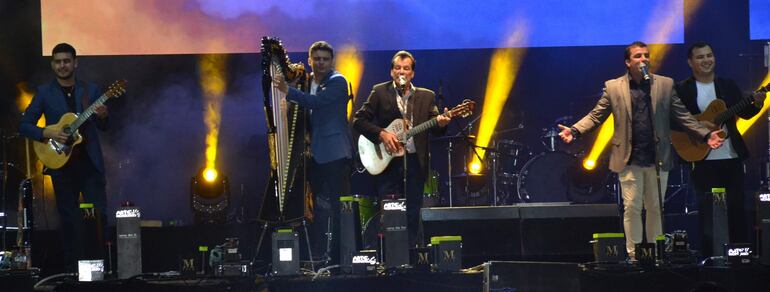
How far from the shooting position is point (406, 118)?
27.3ft

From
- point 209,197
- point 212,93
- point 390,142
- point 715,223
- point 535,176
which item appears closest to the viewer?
point 715,223

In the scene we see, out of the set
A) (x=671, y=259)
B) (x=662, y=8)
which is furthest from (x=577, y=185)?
(x=671, y=259)

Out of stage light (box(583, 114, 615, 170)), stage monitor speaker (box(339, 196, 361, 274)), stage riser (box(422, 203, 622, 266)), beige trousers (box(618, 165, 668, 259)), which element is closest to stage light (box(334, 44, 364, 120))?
stage riser (box(422, 203, 622, 266))

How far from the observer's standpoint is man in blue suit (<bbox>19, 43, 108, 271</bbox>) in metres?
8.23

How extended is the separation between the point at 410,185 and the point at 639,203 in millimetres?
1730

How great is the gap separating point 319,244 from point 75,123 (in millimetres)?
2132

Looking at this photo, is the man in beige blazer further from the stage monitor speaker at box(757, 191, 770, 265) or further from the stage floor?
the stage floor

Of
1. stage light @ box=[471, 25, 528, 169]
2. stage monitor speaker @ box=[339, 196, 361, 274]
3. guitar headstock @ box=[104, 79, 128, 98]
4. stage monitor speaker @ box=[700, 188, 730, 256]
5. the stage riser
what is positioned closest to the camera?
stage monitor speaker @ box=[339, 196, 361, 274]

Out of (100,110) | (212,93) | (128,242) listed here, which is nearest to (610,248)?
(128,242)

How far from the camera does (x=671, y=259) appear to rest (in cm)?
731

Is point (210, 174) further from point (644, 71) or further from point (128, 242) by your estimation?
point (644, 71)

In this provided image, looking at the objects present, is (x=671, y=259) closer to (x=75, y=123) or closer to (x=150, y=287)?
(x=150, y=287)

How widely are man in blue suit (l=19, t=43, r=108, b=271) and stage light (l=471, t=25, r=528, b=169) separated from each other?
15.9 ft

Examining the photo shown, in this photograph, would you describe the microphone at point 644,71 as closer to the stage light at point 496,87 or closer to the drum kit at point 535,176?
the drum kit at point 535,176
